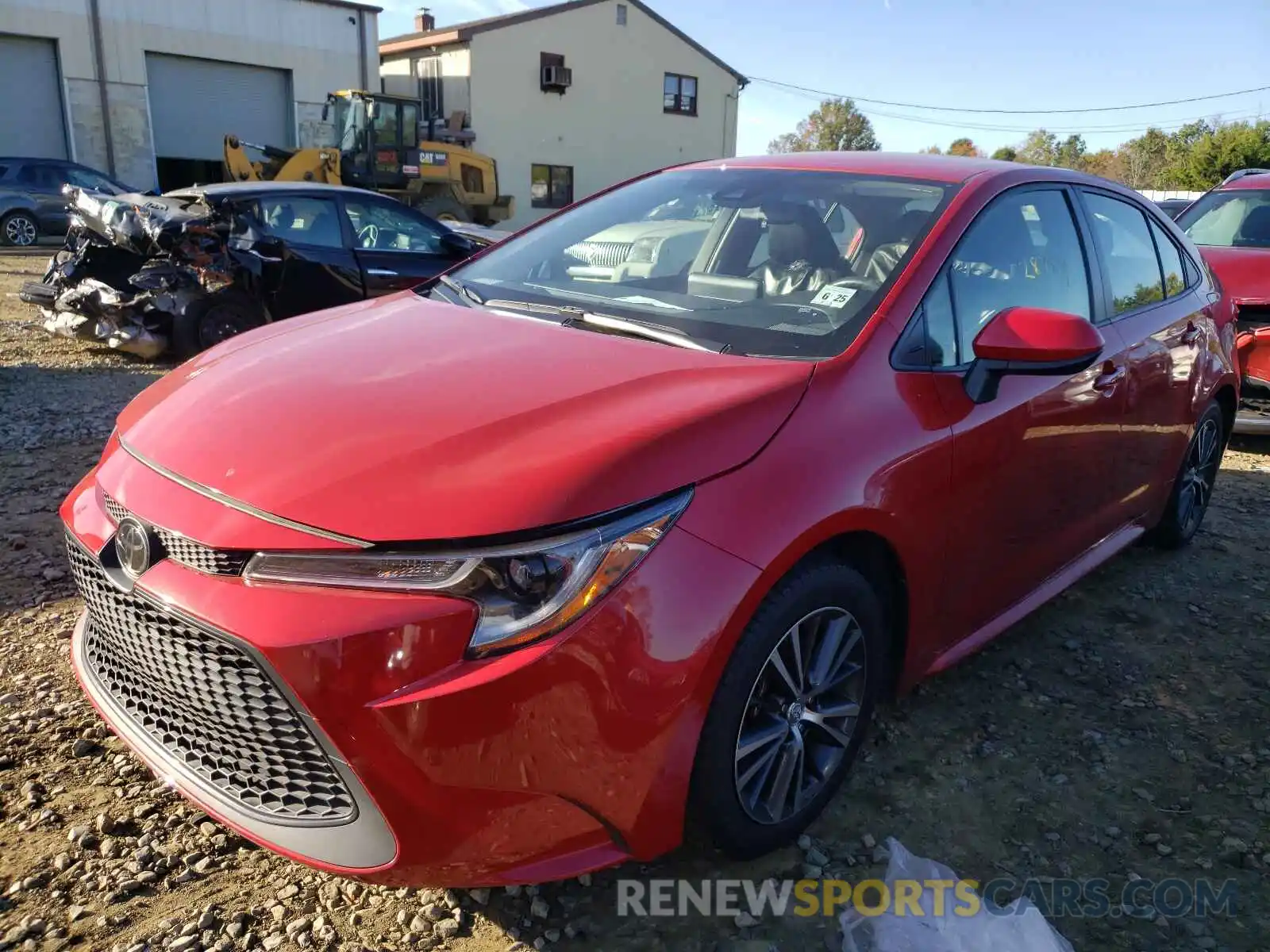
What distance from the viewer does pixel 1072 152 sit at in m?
68.5

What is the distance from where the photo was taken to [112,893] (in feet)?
7.19

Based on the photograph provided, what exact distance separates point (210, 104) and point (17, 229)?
11.0 metres

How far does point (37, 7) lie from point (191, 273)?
22.5m

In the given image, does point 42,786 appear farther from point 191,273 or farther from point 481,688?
point 191,273

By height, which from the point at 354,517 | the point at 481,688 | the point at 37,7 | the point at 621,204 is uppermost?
the point at 37,7

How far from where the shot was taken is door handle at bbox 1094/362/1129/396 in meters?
3.22

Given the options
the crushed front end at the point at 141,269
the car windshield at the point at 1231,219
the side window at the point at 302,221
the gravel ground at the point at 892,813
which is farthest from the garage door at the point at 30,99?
the car windshield at the point at 1231,219

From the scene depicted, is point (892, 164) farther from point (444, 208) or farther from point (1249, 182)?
point (444, 208)

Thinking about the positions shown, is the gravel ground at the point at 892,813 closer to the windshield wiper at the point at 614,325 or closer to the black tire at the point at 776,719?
the black tire at the point at 776,719

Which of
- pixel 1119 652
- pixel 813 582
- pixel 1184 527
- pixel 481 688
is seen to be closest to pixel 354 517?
pixel 481 688

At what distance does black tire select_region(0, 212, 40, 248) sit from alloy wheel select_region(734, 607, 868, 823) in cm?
2036

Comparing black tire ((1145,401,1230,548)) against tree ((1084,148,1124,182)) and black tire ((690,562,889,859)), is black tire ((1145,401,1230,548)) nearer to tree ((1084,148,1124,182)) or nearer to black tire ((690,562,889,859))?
black tire ((690,562,889,859))

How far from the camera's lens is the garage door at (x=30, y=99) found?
23938 mm

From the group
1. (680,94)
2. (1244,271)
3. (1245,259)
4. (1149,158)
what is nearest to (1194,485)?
(1244,271)
